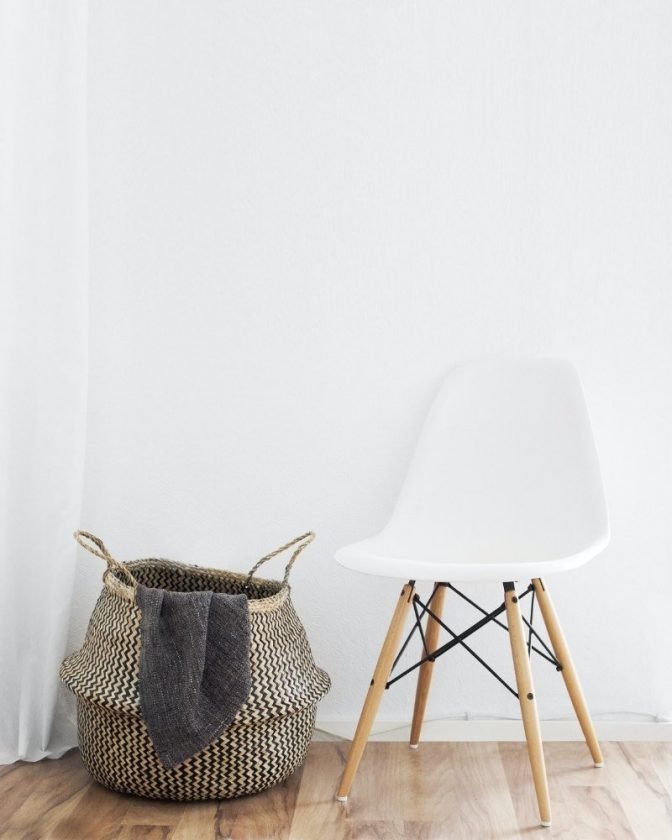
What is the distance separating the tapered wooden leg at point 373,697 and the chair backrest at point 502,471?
163mm

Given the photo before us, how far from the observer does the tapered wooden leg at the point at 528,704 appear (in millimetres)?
1657

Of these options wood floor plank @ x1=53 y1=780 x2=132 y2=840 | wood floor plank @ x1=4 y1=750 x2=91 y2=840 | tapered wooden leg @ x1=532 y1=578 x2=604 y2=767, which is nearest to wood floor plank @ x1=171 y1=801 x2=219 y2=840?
wood floor plank @ x1=53 y1=780 x2=132 y2=840

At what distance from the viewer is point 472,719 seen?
2121mm

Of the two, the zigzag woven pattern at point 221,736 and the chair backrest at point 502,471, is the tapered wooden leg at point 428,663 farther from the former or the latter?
the zigzag woven pattern at point 221,736

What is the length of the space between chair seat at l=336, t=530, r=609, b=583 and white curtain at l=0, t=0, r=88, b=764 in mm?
679

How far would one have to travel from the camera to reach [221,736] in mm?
1718

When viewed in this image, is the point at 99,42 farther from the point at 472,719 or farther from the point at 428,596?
the point at 472,719

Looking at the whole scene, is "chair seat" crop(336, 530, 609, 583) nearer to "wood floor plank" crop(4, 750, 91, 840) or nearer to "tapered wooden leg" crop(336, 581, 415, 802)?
"tapered wooden leg" crop(336, 581, 415, 802)

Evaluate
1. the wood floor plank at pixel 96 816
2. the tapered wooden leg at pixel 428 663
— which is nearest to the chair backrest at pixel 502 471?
the tapered wooden leg at pixel 428 663

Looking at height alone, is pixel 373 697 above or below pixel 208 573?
below

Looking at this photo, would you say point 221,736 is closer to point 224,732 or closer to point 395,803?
point 224,732

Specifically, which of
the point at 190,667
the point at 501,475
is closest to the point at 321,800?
the point at 190,667

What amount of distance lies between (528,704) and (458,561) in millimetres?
340

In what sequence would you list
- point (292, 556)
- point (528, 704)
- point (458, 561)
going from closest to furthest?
point (528, 704)
point (458, 561)
point (292, 556)
